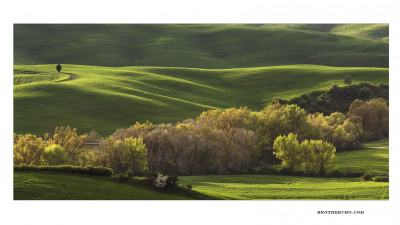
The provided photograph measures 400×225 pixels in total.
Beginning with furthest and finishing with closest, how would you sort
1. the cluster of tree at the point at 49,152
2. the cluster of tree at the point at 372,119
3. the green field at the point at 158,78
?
the green field at the point at 158,78
the cluster of tree at the point at 372,119
the cluster of tree at the point at 49,152

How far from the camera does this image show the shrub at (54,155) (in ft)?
196

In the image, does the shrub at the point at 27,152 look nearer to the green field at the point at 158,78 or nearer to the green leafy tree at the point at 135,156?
the green leafy tree at the point at 135,156

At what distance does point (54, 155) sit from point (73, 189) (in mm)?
27468

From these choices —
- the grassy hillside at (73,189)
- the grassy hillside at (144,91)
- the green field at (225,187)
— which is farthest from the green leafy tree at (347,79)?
the grassy hillside at (73,189)

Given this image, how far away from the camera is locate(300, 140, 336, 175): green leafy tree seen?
63.6 metres

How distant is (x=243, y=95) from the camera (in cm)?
13162

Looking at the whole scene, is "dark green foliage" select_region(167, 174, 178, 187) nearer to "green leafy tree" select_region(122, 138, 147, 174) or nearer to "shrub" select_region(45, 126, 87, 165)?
"green leafy tree" select_region(122, 138, 147, 174)

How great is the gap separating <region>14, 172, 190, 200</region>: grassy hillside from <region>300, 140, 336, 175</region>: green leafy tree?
3179cm

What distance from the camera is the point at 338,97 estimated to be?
118500 millimetres

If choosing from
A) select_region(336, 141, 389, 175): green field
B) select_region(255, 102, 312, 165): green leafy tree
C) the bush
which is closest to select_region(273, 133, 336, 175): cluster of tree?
select_region(336, 141, 389, 175): green field

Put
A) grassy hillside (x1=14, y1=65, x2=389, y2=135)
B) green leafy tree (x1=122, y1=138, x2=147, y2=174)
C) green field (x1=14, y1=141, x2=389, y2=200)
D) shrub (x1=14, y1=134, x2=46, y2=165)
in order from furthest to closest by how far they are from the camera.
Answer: grassy hillside (x1=14, y1=65, x2=389, y2=135) → shrub (x1=14, y1=134, x2=46, y2=165) → green leafy tree (x1=122, y1=138, x2=147, y2=174) → green field (x1=14, y1=141, x2=389, y2=200)

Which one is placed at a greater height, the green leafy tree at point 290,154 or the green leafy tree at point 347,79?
the green leafy tree at point 347,79

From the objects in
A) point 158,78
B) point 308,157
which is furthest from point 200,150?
point 158,78
